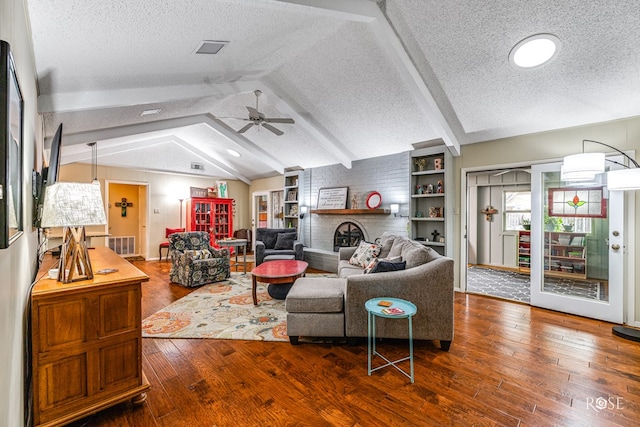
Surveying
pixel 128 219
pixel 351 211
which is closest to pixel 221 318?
pixel 351 211

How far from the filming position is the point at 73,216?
5.00ft

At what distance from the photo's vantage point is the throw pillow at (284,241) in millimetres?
6094

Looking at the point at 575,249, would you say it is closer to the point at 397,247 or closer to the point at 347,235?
the point at 397,247

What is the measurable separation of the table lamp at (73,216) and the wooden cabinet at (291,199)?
549 cm

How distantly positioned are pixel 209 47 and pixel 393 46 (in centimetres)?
185

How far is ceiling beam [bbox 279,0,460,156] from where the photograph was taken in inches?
95.0

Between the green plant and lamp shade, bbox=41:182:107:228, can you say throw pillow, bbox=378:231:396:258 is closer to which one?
the green plant

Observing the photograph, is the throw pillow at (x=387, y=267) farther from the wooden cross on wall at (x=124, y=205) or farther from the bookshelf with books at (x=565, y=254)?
the wooden cross on wall at (x=124, y=205)

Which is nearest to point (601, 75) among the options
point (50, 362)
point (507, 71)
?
point (507, 71)

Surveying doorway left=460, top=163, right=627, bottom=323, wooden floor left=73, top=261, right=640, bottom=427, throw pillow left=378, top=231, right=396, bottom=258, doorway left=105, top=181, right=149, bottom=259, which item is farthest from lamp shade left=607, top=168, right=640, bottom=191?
doorway left=105, top=181, right=149, bottom=259

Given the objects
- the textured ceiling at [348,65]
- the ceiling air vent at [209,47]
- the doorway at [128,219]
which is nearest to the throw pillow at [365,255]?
the textured ceiling at [348,65]

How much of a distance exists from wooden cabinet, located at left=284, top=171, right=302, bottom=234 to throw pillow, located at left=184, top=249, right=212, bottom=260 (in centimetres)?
265

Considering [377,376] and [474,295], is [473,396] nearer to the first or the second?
[377,376]

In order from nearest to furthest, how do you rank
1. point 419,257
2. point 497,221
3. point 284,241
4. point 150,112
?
point 419,257 < point 150,112 < point 284,241 < point 497,221
